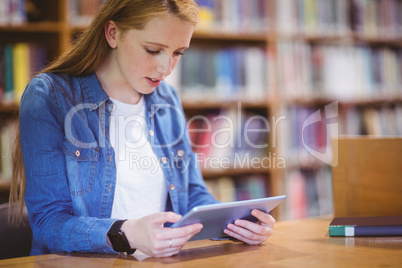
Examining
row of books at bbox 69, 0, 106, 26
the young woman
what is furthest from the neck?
row of books at bbox 69, 0, 106, 26

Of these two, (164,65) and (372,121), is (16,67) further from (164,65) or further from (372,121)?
(372,121)

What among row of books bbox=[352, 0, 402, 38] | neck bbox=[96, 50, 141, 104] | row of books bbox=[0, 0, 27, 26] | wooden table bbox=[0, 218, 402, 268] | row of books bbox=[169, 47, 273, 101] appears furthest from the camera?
row of books bbox=[352, 0, 402, 38]

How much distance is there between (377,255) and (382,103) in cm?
242

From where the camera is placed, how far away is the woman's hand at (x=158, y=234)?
0.97 m

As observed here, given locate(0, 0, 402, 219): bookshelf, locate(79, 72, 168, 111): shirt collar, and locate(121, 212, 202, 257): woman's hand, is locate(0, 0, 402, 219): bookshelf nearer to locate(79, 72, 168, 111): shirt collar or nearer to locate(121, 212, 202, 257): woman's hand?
locate(79, 72, 168, 111): shirt collar

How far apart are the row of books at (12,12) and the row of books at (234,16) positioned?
2.84 feet

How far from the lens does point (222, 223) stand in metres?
1.11

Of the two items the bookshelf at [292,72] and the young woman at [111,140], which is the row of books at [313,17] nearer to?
the bookshelf at [292,72]

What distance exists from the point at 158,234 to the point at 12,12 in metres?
1.68

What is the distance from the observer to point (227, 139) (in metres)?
2.69

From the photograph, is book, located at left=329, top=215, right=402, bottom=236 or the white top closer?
book, located at left=329, top=215, right=402, bottom=236

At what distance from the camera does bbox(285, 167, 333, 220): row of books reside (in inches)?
113

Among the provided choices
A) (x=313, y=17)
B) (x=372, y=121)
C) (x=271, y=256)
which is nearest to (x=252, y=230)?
(x=271, y=256)

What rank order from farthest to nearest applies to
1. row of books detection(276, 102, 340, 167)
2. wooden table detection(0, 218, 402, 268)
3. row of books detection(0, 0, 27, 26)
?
row of books detection(276, 102, 340, 167), row of books detection(0, 0, 27, 26), wooden table detection(0, 218, 402, 268)
